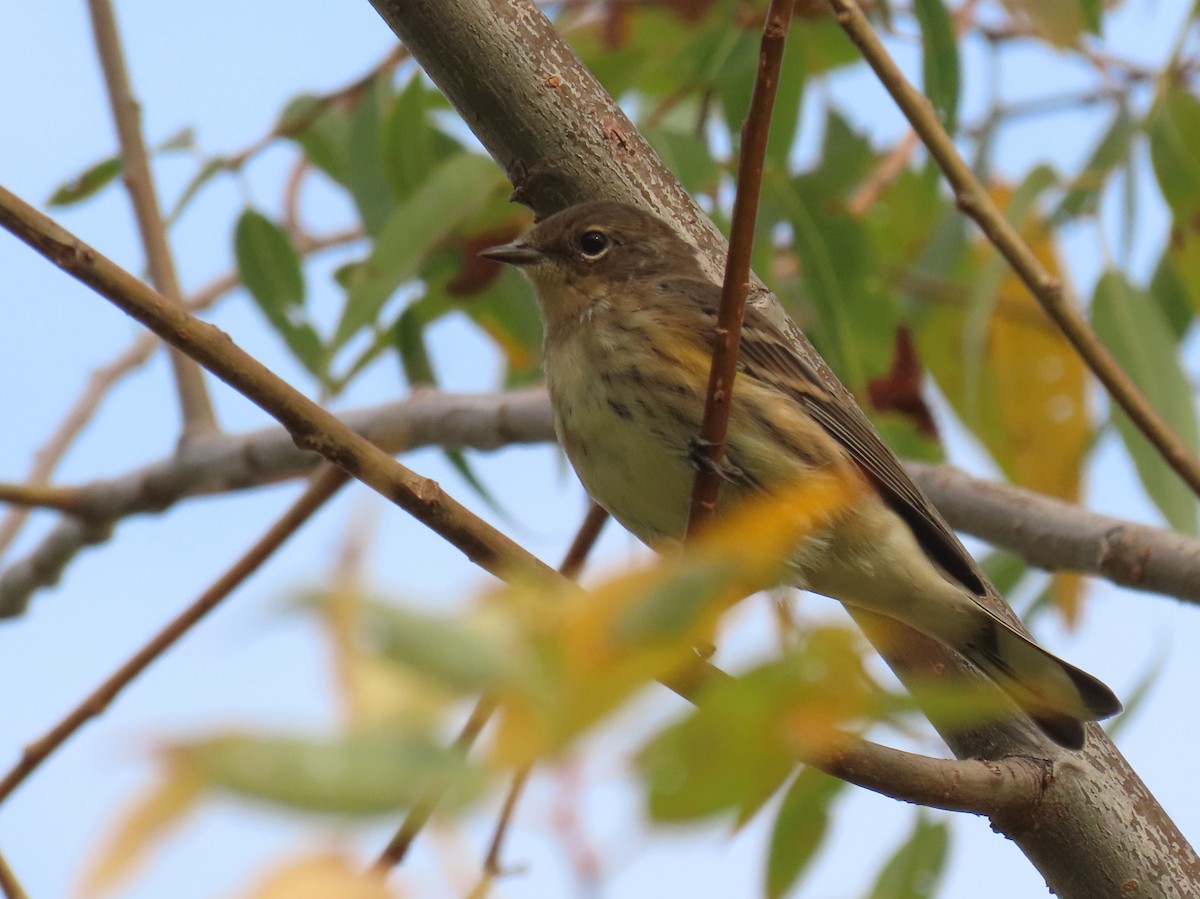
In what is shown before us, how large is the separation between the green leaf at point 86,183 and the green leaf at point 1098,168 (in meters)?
2.67

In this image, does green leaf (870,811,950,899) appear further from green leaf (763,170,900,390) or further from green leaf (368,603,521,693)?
green leaf (368,603,521,693)

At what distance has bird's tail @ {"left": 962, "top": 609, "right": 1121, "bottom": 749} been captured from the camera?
269 cm

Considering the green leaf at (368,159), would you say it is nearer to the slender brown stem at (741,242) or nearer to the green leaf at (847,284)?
the green leaf at (847,284)

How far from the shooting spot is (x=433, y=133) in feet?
14.1

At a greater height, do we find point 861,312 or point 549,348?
point 861,312

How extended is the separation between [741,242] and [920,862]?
4.34 feet

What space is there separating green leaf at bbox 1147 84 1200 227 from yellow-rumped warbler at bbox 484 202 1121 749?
4.25 feet

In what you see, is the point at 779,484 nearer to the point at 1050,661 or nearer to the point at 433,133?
the point at 1050,661

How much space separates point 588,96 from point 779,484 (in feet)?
3.42

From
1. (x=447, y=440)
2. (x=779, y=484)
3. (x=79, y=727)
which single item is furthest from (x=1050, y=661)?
(x=79, y=727)

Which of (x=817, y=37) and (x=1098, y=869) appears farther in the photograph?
(x=817, y=37)

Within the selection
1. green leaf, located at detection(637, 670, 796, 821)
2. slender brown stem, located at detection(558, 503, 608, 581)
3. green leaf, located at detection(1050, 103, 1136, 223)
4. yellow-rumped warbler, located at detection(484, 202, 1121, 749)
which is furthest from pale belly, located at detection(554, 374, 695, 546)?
green leaf, located at detection(637, 670, 796, 821)

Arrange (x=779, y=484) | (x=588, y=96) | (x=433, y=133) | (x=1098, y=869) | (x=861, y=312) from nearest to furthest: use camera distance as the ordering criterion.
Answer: (x=1098, y=869) < (x=588, y=96) < (x=779, y=484) < (x=861, y=312) < (x=433, y=133)

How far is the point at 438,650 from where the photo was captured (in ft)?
2.73
